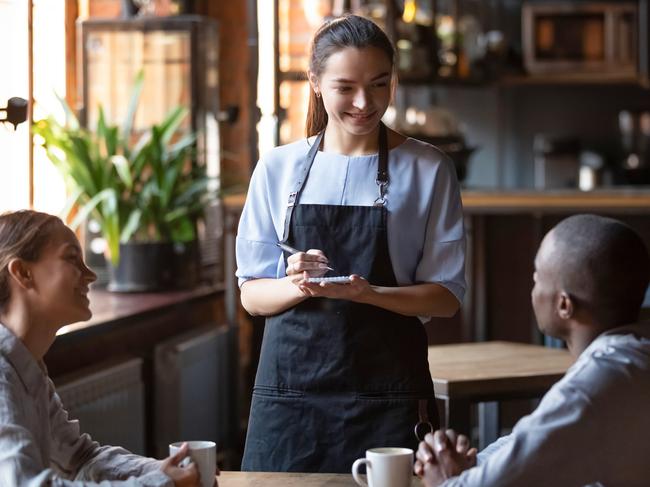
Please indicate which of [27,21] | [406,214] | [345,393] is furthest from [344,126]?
[27,21]

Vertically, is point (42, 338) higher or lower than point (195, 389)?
higher

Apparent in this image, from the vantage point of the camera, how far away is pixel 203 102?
16.3ft

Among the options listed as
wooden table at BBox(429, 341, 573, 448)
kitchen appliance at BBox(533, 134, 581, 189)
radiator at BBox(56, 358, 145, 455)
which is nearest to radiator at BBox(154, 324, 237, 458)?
radiator at BBox(56, 358, 145, 455)

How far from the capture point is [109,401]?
3844 millimetres

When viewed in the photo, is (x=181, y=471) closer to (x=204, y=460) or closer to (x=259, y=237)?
(x=204, y=460)

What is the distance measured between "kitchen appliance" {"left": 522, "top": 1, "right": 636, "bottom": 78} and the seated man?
244 inches

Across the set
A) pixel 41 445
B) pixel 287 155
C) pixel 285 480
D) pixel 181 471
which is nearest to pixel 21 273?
pixel 41 445

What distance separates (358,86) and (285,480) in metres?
0.73

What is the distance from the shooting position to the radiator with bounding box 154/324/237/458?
443cm

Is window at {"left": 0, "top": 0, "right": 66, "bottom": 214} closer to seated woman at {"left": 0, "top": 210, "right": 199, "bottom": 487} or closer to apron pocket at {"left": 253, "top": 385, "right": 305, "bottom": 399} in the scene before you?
apron pocket at {"left": 253, "top": 385, "right": 305, "bottom": 399}

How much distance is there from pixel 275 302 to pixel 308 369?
14 cm

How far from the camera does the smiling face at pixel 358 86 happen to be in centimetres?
211

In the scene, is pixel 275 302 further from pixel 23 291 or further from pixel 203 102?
pixel 203 102

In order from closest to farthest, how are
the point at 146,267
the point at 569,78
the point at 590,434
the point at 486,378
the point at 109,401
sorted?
the point at 590,434, the point at 486,378, the point at 109,401, the point at 146,267, the point at 569,78
